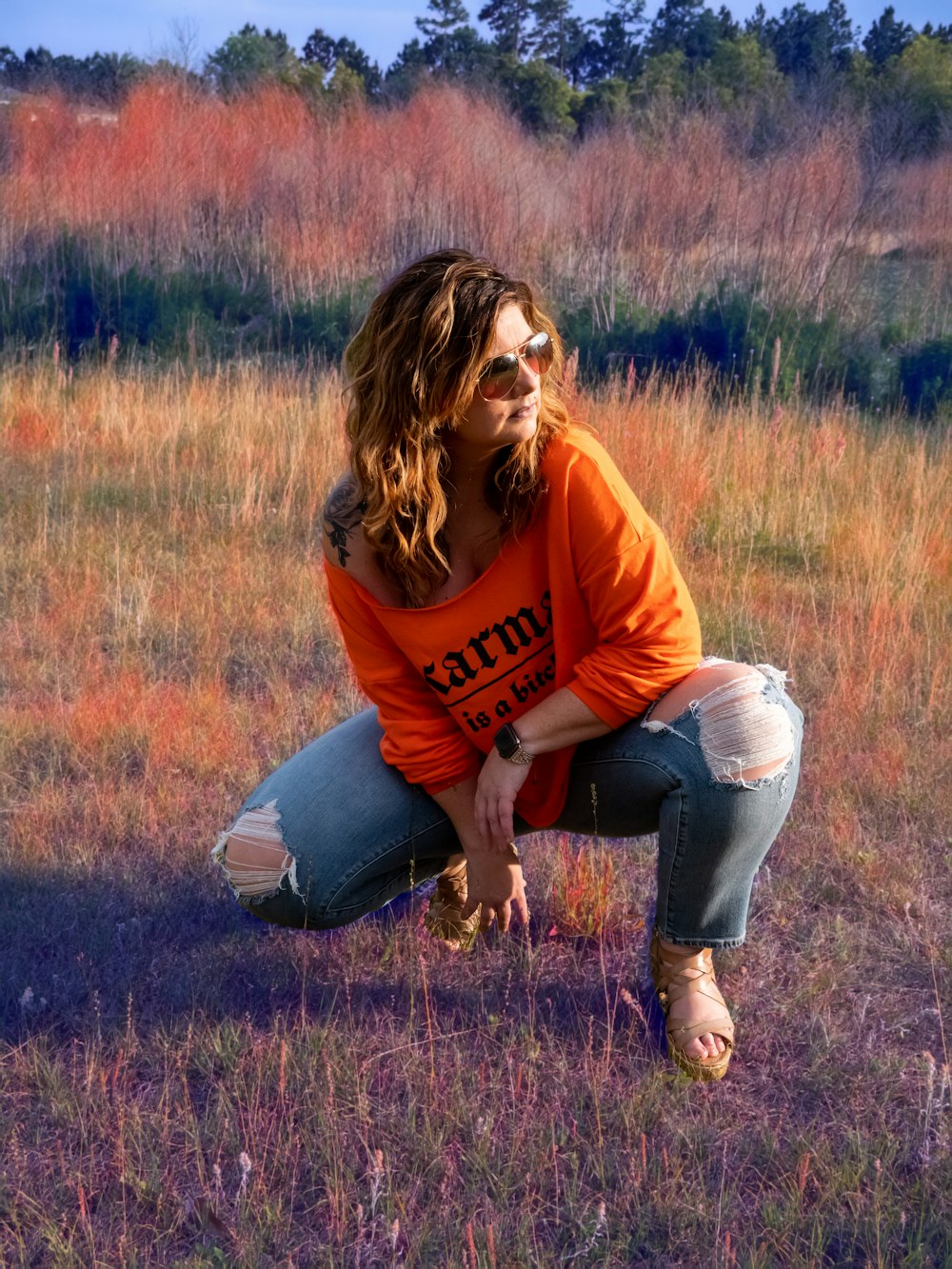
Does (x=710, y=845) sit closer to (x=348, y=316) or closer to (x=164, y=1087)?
(x=164, y=1087)

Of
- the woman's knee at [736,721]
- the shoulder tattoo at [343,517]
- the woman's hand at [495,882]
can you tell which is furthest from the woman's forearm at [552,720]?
the shoulder tattoo at [343,517]

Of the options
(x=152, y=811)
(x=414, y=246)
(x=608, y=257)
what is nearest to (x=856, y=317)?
(x=608, y=257)

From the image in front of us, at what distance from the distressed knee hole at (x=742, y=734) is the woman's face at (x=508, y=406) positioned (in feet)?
1.76

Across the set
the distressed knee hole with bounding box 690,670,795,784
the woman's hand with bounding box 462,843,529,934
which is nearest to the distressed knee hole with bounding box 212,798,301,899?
the woman's hand with bounding box 462,843,529,934

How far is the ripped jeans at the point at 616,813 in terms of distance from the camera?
1.97 m

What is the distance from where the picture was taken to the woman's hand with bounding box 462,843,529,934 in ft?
6.91

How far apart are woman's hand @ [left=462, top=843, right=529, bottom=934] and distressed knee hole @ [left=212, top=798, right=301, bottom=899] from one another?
0.31 m

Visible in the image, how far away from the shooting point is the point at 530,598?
6.84 feet

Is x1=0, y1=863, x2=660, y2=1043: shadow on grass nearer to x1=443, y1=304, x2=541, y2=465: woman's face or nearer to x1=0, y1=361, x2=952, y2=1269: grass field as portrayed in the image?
x1=0, y1=361, x2=952, y2=1269: grass field

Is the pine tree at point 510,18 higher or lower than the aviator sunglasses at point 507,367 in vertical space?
higher

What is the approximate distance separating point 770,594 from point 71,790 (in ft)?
7.97

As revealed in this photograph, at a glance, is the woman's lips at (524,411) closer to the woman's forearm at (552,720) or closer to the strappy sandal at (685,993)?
the woman's forearm at (552,720)

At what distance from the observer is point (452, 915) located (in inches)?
94.7

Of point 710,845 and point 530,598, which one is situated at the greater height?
point 530,598
